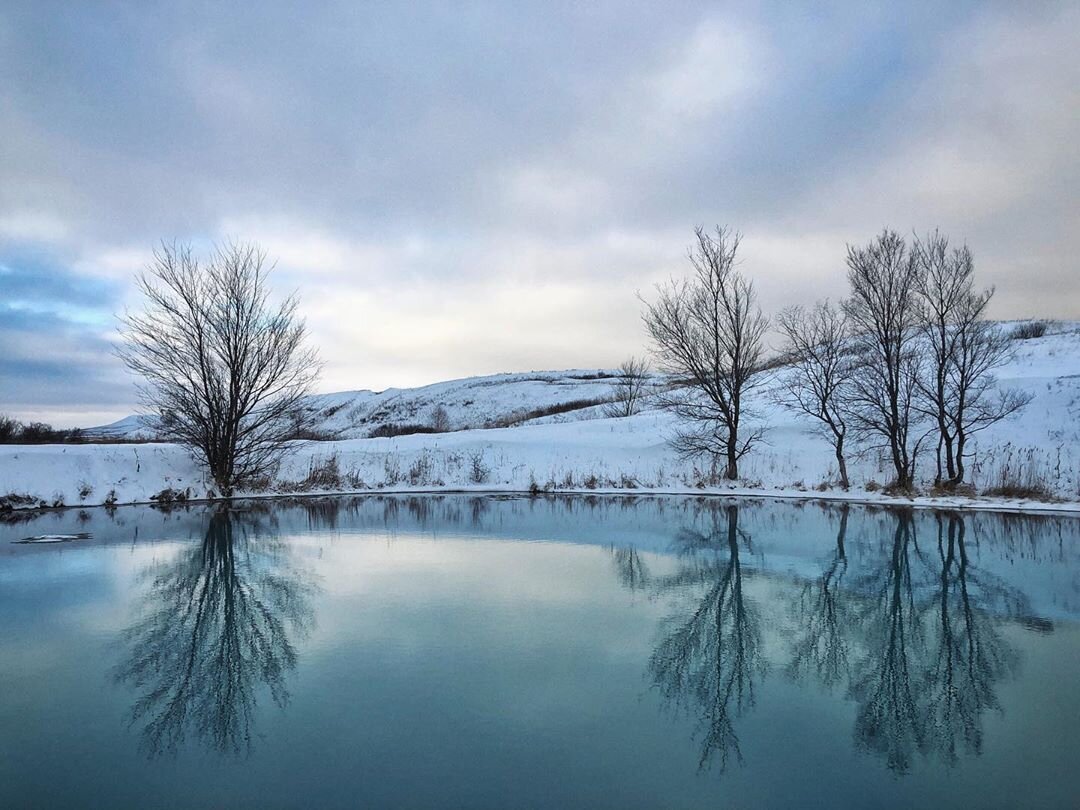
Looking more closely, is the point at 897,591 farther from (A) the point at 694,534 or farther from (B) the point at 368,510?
(B) the point at 368,510

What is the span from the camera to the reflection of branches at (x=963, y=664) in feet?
13.0

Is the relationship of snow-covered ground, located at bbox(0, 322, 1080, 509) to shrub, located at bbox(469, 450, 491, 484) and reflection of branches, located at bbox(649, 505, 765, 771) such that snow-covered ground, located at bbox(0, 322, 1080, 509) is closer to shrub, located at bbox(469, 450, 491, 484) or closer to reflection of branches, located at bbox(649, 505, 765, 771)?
shrub, located at bbox(469, 450, 491, 484)

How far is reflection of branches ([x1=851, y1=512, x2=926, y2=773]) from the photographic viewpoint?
3797 mm

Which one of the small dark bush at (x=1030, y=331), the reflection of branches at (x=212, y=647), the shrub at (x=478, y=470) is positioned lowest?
the reflection of branches at (x=212, y=647)

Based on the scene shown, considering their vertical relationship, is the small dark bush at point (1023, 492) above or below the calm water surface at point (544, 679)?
above

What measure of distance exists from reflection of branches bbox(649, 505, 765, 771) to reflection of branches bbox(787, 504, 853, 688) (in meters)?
0.34

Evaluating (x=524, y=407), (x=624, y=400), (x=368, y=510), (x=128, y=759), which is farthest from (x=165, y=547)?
(x=524, y=407)

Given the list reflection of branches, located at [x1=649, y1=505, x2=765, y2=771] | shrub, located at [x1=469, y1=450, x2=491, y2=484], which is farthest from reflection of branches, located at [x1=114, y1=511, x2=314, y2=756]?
shrub, located at [x1=469, y1=450, x2=491, y2=484]

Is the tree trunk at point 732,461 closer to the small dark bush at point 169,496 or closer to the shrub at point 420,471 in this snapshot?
the shrub at point 420,471

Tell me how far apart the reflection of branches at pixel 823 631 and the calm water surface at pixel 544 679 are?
0.11 feet

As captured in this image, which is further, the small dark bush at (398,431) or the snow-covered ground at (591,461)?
the small dark bush at (398,431)

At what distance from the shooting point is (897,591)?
7383 millimetres

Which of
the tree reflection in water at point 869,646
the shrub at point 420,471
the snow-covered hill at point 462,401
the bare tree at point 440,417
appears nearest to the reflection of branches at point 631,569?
the tree reflection in water at point 869,646

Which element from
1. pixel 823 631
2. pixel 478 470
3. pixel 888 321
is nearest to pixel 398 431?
pixel 478 470
